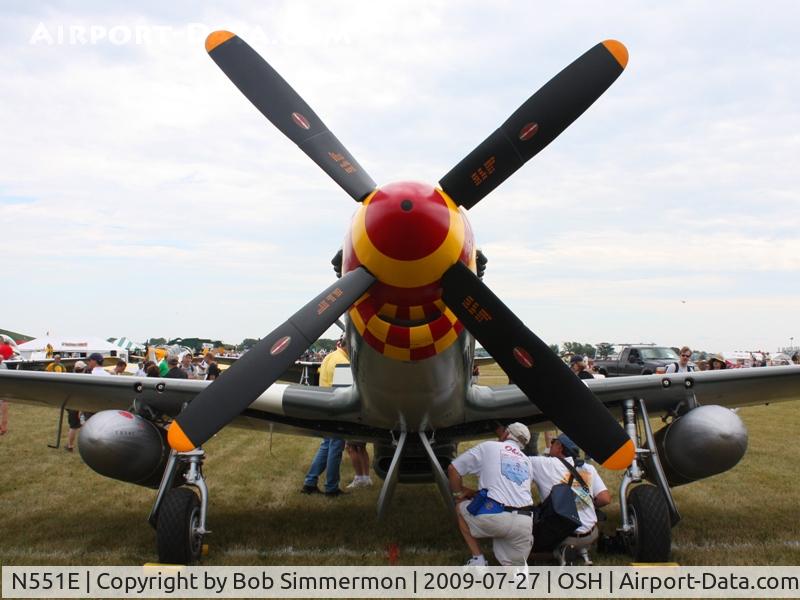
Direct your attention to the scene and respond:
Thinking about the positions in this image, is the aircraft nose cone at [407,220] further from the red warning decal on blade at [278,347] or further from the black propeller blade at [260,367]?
the red warning decal on blade at [278,347]

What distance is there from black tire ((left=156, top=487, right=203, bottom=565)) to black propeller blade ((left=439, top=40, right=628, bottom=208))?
10.8 feet

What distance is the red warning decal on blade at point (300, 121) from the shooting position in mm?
4734

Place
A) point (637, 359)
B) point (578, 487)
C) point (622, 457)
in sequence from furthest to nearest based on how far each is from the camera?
point (637, 359) → point (578, 487) → point (622, 457)

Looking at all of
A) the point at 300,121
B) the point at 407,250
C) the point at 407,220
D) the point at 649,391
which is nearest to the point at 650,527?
the point at 649,391

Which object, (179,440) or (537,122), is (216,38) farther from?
(179,440)

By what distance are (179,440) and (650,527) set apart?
3732 mm

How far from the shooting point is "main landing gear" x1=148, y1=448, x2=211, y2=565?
4.94 meters

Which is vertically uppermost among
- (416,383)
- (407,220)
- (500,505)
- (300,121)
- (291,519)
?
(300,121)

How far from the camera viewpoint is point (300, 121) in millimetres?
4742

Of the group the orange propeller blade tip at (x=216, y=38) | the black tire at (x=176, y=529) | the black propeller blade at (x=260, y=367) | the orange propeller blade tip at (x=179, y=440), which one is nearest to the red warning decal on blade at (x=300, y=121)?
the orange propeller blade tip at (x=216, y=38)

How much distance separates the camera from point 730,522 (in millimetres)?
6578

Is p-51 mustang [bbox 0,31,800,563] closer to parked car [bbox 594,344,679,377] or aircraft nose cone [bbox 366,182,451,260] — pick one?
→ aircraft nose cone [bbox 366,182,451,260]

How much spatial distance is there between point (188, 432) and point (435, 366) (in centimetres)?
204
